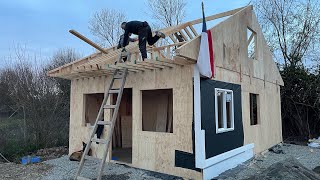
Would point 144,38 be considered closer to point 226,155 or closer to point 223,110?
point 223,110

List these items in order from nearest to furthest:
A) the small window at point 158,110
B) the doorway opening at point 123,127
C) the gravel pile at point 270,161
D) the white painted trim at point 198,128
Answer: the white painted trim at point 198,128, the gravel pile at point 270,161, the small window at point 158,110, the doorway opening at point 123,127

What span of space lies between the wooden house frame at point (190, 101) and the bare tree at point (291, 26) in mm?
6814

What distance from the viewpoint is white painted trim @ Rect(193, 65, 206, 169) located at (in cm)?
525

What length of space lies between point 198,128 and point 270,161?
11.7 feet

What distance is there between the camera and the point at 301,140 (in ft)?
39.9

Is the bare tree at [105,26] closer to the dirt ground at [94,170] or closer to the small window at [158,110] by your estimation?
the small window at [158,110]

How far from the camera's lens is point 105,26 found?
2098 centimetres

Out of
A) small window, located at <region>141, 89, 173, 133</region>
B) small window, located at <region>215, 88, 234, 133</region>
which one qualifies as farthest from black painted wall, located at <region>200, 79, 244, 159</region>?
small window, located at <region>141, 89, 173, 133</region>

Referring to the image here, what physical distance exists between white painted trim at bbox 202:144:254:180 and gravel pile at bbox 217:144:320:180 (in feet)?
0.43

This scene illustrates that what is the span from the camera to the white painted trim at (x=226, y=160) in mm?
5487

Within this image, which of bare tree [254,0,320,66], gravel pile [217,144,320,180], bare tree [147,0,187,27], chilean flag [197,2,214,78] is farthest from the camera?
bare tree [147,0,187,27]

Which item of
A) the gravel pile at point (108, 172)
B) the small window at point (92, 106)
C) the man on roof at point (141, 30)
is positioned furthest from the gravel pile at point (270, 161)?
the small window at point (92, 106)

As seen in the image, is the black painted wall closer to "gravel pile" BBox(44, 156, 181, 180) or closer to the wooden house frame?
the wooden house frame

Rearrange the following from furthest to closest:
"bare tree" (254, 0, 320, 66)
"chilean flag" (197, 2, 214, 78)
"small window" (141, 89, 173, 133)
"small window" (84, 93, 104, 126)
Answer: "bare tree" (254, 0, 320, 66) < "small window" (84, 93, 104, 126) < "small window" (141, 89, 173, 133) < "chilean flag" (197, 2, 214, 78)
